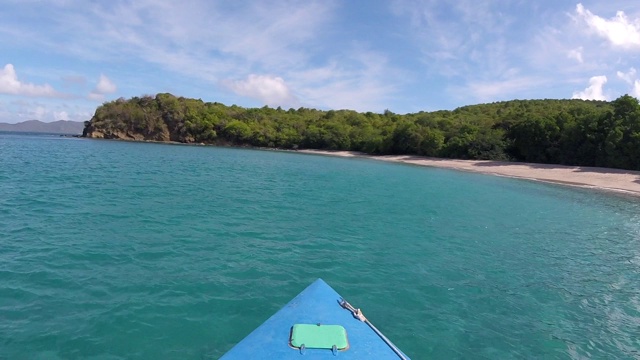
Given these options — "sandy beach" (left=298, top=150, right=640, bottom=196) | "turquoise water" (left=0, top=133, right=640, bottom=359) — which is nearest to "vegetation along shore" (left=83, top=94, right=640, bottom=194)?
"sandy beach" (left=298, top=150, right=640, bottom=196)

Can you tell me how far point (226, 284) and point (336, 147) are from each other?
88970 millimetres

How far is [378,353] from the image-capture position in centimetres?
491

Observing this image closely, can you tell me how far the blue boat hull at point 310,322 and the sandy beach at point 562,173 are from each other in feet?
139

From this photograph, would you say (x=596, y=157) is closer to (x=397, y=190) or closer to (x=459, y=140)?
(x=459, y=140)

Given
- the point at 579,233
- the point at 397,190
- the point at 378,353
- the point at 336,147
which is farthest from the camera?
the point at 336,147

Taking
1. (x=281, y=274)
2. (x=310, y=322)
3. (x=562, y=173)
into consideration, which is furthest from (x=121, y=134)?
(x=310, y=322)

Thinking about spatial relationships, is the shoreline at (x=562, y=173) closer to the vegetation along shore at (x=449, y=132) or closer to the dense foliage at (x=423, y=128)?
the vegetation along shore at (x=449, y=132)

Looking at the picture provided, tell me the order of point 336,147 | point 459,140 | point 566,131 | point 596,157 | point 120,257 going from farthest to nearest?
1. point 336,147
2. point 459,140
3. point 566,131
4. point 596,157
5. point 120,257

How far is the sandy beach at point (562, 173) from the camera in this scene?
4047cm

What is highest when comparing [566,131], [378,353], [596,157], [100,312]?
[566,131]

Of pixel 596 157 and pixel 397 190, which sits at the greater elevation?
pixel 596 157

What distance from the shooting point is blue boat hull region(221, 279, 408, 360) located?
15.5 ft

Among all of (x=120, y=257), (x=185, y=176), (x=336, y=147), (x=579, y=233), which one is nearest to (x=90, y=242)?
(x=120, y=257)

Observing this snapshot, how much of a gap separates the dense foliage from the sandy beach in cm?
325
